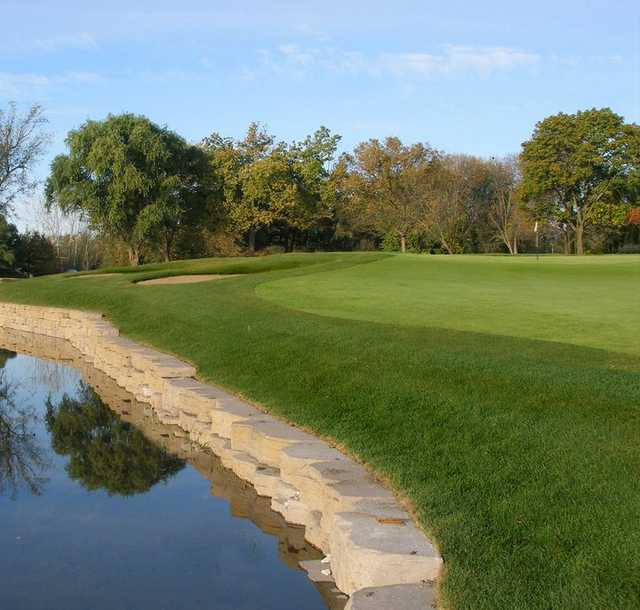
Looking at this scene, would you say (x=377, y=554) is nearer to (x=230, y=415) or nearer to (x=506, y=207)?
(x=230, y=415)

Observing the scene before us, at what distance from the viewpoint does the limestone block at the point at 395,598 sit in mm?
3635

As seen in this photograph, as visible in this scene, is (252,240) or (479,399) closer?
(479,399)

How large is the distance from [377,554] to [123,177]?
42556 mm

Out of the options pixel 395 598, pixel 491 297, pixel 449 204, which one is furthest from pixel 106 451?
pixel 449 204

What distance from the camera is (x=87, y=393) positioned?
40.1 feet

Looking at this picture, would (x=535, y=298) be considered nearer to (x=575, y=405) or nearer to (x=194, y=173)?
(x=575, y=405)

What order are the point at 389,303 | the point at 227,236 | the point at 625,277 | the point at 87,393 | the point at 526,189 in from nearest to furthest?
the point at 87,393, the point at 389,303, the point at 625,277, the point at 227,236, the point at 526,189

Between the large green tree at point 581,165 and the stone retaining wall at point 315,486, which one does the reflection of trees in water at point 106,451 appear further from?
the large green tree at point 581,165

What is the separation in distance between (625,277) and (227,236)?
36982 mm

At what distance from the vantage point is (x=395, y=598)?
374 centimetres

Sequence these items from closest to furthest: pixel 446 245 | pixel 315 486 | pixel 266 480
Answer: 1. pixel 315 486
2. pixel 266 480
3. pixel 446 245

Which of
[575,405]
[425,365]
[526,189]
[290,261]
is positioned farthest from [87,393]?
[526,189]

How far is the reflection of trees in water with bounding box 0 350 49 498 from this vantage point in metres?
7.62

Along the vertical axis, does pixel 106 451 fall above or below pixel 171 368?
below
